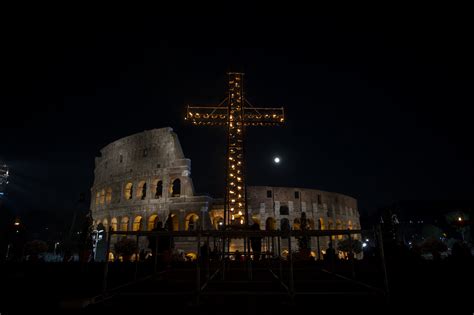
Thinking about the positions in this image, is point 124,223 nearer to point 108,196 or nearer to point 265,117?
point 108,196

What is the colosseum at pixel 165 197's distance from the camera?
2708 centimetres

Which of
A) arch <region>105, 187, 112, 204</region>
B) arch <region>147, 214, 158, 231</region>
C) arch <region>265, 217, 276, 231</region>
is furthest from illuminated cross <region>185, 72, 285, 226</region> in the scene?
arch <region>105, 187, 112, 204</region>

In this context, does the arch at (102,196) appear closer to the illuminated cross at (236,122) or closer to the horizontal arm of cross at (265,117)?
the illuminated cross at (236,122)

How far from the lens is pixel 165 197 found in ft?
90.6

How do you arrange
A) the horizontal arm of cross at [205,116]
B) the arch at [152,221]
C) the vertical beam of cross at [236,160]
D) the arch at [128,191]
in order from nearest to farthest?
the vertical beam of cross at [236,160] < the horizontal arm of cross at [205,116] < the arch at [152,221] < the arch at [128,191]

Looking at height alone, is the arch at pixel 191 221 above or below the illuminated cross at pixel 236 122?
below

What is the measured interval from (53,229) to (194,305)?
63036 millimetres

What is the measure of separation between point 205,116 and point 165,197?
Result: 421 inches

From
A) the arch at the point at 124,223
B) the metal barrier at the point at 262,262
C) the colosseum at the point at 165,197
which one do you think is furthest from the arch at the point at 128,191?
the metal barrier at the point at 262,262

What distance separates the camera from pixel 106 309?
13.3 feet

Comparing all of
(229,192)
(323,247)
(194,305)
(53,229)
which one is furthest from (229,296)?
(53,229)

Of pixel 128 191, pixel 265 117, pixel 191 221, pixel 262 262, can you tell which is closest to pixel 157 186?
pixel 128 191

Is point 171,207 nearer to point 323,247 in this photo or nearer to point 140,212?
point 140,212

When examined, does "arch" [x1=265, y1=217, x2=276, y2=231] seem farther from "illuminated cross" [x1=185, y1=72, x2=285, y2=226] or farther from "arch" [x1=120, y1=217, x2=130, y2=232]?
"arch" [x1=120, y1=217, x2=130, y2=232]
